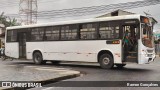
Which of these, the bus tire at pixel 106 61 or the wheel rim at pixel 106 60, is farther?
the wheel rim at pixel 106 60

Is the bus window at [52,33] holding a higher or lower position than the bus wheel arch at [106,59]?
higher

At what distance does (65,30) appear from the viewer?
21.4 metres

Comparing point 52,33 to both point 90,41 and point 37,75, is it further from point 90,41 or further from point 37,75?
point 37,75

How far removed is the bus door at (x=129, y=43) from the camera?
1788cm

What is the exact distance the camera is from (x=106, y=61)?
19031 millimetres

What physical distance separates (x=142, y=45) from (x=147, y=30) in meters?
1.27

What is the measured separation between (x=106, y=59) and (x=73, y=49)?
282 centimetres

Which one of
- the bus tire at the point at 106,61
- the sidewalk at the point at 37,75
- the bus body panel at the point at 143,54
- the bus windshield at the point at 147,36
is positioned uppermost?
the bus windshield at the point at 147,36

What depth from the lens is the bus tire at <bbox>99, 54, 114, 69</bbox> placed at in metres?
18.8

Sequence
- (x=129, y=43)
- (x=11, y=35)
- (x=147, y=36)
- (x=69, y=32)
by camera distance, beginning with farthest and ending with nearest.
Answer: (x=11, y=35) → (x=69, y=32) → (x=147, y=36) → (x=129, y=43)

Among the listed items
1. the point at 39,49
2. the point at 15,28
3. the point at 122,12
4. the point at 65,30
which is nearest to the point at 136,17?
the point at 65,30

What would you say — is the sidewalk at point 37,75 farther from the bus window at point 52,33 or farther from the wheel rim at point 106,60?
the bus window at point 52,33

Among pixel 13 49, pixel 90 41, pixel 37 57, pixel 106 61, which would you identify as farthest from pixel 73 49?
pixel 13 49

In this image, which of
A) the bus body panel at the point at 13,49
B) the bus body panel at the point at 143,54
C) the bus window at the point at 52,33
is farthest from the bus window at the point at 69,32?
the bus body panel at the point at 13,49
